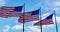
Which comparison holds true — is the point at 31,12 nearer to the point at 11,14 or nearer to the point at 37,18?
the point at 37,18

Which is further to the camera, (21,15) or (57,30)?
(57,30)

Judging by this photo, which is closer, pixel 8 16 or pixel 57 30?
pixel 8 16

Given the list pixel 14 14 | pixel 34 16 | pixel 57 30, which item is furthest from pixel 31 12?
pixel 57 30

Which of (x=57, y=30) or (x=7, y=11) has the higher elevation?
(x=7, y=11)

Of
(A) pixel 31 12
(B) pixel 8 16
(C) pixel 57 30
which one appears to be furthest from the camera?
(C) pixel 57 30

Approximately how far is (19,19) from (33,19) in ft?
7.96

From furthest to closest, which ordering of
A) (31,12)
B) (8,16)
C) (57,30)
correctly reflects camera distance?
(57,30) → (31,12) → (8,16)

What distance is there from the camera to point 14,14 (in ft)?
120

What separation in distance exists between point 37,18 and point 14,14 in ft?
13.8

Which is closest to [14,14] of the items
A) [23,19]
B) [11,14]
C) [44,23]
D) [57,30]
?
[11,14]

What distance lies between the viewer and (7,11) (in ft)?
121

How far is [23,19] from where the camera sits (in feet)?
127

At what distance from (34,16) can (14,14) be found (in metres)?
3.79

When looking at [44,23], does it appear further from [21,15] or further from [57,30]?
[57,30]
